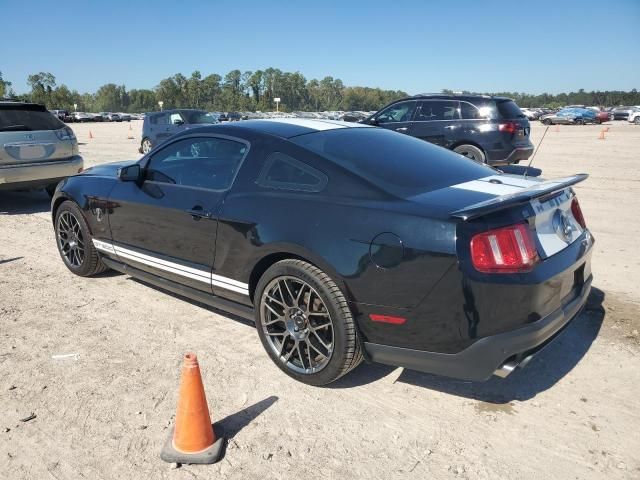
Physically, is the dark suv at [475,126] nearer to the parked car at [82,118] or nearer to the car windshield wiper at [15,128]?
the car windshield wiper at [15,128]

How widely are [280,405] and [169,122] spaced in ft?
46.2

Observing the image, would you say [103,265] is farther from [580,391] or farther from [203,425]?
[580,391]

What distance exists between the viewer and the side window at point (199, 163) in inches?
138

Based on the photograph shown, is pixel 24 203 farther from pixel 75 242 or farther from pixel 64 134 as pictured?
pixel 75 242

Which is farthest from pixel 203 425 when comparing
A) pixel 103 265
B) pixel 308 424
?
pixel 103 265

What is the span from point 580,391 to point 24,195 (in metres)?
9.88

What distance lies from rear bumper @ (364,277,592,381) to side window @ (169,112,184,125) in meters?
13.9

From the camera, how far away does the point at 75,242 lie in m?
4.88

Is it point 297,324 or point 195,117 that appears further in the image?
point 195,117

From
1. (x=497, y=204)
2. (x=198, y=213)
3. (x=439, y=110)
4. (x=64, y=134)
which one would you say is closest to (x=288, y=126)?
(x=198, y=213)

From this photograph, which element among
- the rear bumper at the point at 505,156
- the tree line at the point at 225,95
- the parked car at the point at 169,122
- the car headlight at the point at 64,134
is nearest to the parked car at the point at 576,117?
the parked car at the point at 169,122

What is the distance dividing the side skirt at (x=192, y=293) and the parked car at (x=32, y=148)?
3.79 m

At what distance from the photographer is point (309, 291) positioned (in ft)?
9.62

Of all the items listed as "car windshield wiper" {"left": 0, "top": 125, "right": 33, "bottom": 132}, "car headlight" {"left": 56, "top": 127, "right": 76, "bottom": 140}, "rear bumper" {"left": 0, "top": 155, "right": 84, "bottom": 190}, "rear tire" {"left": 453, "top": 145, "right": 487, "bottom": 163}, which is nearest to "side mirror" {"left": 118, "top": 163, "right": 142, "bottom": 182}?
"rear bumper" {"left": 0, "top": 155, "right": 84, "bottom": 190}
